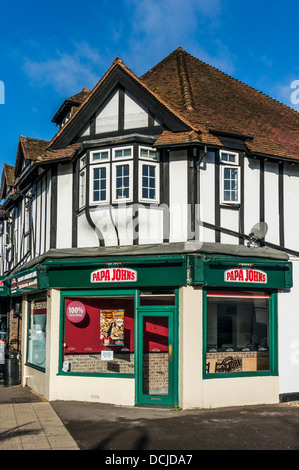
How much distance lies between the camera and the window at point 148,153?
13.5m

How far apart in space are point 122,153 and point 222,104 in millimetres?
3962

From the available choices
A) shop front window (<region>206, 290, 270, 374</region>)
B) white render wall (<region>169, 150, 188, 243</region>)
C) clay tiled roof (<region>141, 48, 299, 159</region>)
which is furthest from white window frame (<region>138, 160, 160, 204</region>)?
shop front window (<region>206, 290, 270, 374</region>)

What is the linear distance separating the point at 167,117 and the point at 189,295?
4.61 m

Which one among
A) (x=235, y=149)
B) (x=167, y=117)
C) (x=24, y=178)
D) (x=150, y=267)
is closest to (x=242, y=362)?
(x=150, y=267)

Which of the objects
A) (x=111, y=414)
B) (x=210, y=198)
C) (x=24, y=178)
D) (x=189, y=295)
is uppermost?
(x=24, y=178)

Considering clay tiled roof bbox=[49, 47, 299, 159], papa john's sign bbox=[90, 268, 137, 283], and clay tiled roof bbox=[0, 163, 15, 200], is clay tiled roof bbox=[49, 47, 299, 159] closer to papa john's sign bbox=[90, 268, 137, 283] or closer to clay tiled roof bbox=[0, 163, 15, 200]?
papa john's sign bbox=[90, 268, 137, 283]

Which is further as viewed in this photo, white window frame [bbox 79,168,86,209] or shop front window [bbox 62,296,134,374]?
white window frame [bbox 79,168,86,209]

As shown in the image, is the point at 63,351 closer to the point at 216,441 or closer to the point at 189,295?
the point at 189,295

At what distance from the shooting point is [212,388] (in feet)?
41.4

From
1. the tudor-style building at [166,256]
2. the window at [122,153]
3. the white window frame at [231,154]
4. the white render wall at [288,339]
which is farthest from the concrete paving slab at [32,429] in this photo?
the white window frame at [231,154]

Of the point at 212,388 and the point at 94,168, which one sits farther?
the point at 94,168

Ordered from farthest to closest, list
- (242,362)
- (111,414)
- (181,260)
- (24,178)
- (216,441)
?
(24,178), (242,362), (181,260), (111,414), (216,441)

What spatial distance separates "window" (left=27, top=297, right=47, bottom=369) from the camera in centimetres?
1521

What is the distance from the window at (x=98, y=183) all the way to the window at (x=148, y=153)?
1026 mm
